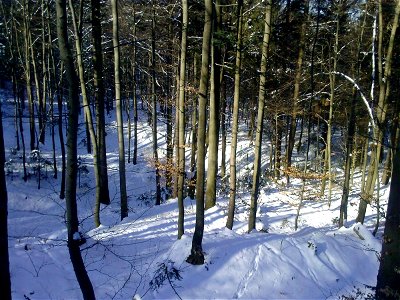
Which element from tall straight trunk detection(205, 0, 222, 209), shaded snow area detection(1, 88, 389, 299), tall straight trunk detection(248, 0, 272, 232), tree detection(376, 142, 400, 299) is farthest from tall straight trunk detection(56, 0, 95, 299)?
tall straight trunk detection(205, 0, 222, 209)

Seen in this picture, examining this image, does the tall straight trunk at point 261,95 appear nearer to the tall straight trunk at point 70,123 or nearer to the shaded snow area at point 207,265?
the shaded snow area at point 207,265

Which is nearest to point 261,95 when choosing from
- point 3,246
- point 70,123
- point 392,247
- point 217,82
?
point 217,82

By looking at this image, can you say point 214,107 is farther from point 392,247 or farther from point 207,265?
point 392,247

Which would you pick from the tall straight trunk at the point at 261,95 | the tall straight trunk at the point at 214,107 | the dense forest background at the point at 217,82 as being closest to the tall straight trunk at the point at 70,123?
the dense forest background at the point at 217,82

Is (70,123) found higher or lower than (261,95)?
lower

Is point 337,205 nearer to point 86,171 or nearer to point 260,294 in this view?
point 260,294

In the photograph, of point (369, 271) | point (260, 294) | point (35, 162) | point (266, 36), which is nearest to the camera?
point (260, 294)

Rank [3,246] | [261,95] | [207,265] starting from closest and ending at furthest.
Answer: [3,246] → [207,265] → [261,95]

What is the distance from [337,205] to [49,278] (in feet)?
49.2

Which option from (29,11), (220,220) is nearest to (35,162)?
(29,11)

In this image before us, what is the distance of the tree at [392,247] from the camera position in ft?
15.2

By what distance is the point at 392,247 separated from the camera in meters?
4.66

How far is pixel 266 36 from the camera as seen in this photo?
10.7m

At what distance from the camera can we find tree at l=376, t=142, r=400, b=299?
462 centimetres
